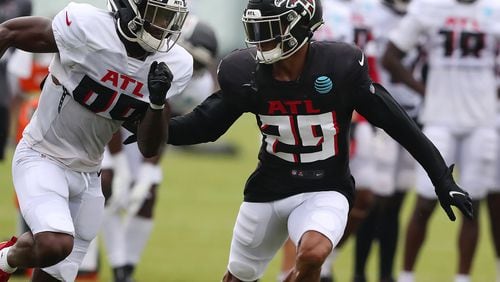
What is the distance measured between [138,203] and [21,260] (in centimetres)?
272

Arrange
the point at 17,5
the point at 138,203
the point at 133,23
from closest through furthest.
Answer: the point at 133,23, the point at 138,203, the point at 17,5

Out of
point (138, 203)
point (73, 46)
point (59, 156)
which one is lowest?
point (138, 203)

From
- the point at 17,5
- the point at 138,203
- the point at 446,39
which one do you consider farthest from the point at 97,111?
the point at 17,5

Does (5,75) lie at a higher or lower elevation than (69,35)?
lower

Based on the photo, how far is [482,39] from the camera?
357 inches

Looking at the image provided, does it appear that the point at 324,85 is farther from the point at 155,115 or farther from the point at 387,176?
the point at 387,176

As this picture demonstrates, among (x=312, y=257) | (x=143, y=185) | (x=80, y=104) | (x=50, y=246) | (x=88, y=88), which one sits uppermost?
(x=88, y=88)

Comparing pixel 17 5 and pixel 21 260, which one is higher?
pixel 21 260

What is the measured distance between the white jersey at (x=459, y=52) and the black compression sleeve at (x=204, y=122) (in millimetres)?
2740

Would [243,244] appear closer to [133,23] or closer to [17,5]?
[133,23]

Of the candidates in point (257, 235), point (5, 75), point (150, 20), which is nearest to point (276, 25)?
point (150, 20)

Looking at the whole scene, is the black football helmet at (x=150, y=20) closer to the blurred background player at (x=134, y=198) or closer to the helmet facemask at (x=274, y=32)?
the helmet facemask at (x=274, y=32)

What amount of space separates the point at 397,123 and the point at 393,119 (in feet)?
0.10

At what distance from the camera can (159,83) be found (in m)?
6.14
